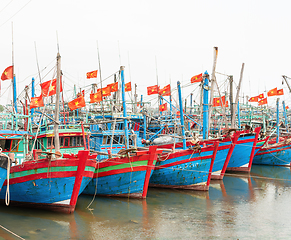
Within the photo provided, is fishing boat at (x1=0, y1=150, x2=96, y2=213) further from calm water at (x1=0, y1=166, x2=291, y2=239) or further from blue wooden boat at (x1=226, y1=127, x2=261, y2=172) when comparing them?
blue wooden boat at (x1=226, y1=127, x2=261, y2=172)

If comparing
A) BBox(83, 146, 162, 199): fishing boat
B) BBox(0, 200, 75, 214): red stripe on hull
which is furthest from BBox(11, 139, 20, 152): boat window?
BBox(83, 146, 162, 199): fishing boat

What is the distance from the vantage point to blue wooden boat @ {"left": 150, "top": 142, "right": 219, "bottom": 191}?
58.9ft

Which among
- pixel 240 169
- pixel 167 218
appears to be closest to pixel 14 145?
pixel 167 218

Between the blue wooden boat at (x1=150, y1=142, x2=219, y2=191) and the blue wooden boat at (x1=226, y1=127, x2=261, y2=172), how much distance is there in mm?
6889

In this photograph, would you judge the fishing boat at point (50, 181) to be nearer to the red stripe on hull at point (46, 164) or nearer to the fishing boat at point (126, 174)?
the red stripe on hull at point (46, 164)

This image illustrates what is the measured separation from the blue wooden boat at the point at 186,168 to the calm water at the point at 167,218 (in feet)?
1.98

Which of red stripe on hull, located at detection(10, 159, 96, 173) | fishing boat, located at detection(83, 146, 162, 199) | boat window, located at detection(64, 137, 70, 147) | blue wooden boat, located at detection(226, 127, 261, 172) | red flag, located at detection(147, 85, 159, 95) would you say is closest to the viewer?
red stripe on hull, located at detection(10, 159, 96, 173)

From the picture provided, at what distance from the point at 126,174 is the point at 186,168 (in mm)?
4237

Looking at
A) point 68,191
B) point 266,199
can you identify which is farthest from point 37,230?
point 266,199

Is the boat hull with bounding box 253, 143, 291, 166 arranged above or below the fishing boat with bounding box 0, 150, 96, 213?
below

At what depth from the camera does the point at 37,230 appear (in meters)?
11.0

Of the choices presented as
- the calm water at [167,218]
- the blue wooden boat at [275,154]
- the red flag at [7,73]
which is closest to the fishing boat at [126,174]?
the calm water at [167,218]

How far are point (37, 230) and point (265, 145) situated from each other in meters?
25.9

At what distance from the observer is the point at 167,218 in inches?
517
